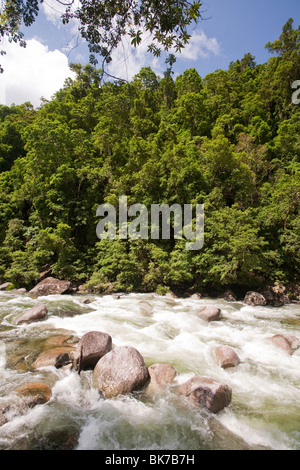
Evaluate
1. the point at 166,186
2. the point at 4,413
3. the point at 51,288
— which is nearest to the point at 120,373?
the point at 4,413

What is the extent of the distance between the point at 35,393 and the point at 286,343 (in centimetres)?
631

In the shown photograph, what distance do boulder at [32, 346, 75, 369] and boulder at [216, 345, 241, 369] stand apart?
11.8 feet

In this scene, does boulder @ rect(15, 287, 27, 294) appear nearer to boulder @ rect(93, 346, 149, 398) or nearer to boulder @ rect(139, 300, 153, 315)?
boulder @ rect(139, 300, 153, 315)

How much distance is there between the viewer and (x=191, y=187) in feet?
50.3

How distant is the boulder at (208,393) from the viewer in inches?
151

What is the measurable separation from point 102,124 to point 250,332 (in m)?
23.6

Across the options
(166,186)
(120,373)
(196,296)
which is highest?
(166,186)

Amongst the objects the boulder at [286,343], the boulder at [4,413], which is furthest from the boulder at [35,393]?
the boulder at [286,343]

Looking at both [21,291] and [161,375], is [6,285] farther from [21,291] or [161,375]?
[161,375]

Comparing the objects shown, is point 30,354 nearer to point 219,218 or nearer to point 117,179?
point 219,218

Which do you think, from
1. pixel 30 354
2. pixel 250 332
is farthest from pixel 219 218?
pixel 30 354

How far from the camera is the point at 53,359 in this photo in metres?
4.97

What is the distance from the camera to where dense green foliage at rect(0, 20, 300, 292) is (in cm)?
1330

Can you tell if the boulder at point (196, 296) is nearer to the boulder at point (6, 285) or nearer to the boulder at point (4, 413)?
the boulder at point (4, 413)
